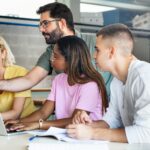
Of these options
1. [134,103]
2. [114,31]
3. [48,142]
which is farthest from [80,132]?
[114,31]

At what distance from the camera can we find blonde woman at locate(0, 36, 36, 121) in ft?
7.43

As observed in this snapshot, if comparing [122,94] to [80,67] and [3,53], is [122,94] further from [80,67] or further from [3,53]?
[3,53]

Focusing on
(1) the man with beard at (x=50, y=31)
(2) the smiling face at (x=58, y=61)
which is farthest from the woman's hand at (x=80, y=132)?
(1) the man with beard at (x=50, y=31)

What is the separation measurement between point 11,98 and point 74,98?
1.76 feet

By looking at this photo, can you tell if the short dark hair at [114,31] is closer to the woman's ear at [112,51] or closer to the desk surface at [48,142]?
the woman's ear at [112,51]

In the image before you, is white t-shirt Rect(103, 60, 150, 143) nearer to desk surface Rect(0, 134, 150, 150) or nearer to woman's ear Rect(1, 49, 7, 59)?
desk surface Rect(0, 134, 150, 150)

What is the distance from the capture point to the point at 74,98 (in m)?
2.06

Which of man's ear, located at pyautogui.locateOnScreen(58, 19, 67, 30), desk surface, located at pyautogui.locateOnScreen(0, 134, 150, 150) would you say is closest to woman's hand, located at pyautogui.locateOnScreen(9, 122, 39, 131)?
desk surface, located at pyautogui.locateOnScreen(0, 134, 150, 150)

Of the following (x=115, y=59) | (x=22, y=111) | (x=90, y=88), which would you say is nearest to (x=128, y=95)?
(x=115, y=59)

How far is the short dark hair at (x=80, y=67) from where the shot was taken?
79.5 inches

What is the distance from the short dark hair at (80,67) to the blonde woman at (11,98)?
44cm

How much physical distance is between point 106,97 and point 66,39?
1.43 feet

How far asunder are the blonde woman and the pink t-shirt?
24 cm

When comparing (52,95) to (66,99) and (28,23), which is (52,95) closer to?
(66,99)
